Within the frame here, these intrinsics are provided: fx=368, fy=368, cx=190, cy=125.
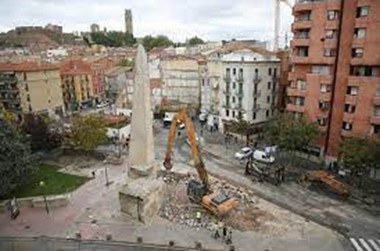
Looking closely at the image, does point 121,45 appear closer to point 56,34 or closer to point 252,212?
point 56,34

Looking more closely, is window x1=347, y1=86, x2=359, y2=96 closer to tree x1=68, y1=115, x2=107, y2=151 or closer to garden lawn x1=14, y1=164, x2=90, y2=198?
tree x1=68, y1=115, x2=107, y2=151

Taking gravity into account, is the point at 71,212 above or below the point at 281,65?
below

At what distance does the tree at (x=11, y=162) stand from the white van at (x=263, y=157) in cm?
2526

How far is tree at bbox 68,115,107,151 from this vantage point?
146ft

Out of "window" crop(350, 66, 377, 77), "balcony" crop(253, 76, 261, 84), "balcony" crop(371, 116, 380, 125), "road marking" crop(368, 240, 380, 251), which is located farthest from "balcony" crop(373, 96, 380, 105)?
"balcony" crop(253, 76, 261, 84)

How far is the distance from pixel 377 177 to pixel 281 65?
2354cm

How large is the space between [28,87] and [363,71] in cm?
5387

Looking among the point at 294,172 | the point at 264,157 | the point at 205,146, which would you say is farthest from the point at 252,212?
the point at 205,146

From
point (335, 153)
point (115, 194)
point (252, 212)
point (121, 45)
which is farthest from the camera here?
point (121, 45)

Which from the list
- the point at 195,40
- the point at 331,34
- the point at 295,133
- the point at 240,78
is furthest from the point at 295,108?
the point at 195,40

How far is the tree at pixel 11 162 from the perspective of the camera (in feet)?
107

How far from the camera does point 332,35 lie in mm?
40656

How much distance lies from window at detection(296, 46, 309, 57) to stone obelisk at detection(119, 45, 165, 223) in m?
22.5

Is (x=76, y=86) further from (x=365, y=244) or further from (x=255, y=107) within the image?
(x=365, y=244)
